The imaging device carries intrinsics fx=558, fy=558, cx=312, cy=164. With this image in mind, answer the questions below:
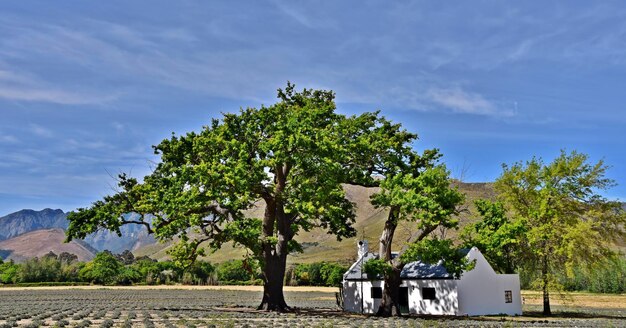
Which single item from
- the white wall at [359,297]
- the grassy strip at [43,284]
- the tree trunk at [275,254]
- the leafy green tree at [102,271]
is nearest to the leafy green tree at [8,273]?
the grassy strip at [43,284]

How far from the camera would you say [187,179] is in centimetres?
4006

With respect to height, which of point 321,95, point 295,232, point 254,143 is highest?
point 321,95

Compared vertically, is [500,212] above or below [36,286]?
above

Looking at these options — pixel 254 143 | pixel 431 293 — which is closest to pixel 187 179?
pixel 254 143

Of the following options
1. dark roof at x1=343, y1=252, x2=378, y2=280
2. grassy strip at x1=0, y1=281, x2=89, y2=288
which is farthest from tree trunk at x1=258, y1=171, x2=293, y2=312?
grassy strip at x1=0, y1=281, x2=89, y2=288

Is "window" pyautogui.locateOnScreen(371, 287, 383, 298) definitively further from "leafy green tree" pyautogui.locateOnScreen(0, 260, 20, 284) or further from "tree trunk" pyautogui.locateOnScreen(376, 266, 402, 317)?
"leafy green tree" pyautogui.locateOnScreen(0, 260, 20, 284)

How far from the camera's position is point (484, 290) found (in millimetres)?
44750

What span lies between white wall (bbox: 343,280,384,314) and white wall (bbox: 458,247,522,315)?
22.0 ft

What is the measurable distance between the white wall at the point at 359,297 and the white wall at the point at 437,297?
8.90ft

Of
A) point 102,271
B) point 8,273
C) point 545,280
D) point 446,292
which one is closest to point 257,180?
point 446,292

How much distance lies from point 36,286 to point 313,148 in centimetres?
8422

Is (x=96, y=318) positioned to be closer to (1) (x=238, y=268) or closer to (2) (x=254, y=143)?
(2) (x=254, y=143)

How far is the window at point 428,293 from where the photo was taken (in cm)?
4391

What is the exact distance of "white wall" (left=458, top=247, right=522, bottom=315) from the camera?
143ft
